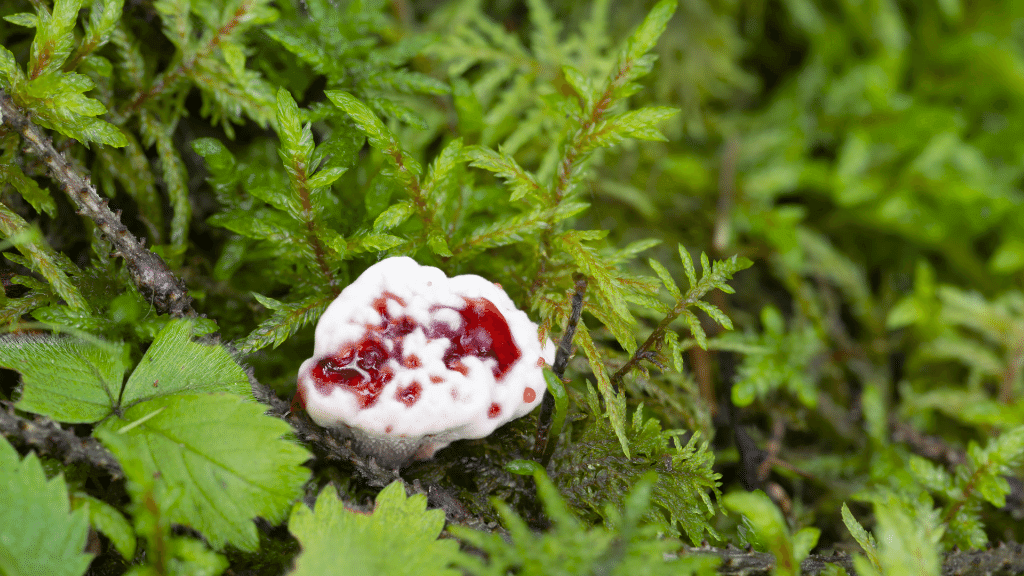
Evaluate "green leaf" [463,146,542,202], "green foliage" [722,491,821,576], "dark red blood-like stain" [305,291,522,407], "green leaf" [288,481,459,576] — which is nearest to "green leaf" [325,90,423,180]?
"green leaf" [463,146,542,202]

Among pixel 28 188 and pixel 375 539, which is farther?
pixel 28 188

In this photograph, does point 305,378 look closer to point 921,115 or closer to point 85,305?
point 85,305

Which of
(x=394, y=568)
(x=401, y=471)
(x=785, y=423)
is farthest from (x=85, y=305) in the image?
(x=785, y=423)

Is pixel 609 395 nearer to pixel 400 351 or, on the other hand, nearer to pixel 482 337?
pixel 482 337

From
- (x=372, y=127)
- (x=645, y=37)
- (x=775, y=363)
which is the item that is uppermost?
(x=645, y=37)

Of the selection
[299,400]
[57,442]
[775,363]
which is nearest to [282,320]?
[299,400]

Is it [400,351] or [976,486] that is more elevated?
[400,351]
